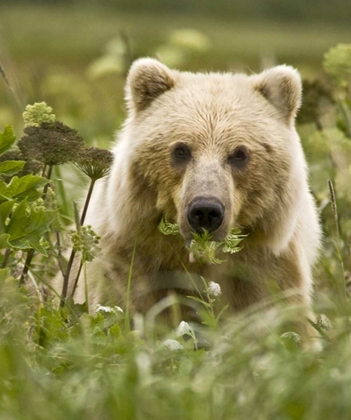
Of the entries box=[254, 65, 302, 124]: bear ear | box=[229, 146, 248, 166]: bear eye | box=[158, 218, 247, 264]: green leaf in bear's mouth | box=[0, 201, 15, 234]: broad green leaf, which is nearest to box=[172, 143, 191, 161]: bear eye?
box=[229, 146, 248, 166]: bear eye

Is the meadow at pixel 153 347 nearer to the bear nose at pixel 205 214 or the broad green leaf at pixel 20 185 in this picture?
the broad green leaf at pixel 20 185

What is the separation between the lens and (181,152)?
5.36 m

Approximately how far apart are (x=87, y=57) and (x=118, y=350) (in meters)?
31.9

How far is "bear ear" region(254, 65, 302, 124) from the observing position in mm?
5625

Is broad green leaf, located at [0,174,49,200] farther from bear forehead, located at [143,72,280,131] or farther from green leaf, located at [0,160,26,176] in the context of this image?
bear forehead, located at [143,72,280,131]

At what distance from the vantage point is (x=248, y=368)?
3.31 meters

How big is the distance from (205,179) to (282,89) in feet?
2.79

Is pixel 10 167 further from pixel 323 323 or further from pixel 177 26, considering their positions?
pixel 177 26

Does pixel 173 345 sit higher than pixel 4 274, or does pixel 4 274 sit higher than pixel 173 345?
pixel 4 274

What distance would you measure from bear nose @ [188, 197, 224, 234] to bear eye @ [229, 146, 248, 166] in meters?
0.44

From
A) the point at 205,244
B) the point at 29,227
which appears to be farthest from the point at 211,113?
the point at 29,227

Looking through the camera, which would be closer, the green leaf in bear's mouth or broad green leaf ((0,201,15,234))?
broad green leaf ((0,201,15,234))

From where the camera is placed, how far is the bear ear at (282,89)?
18.5 feet

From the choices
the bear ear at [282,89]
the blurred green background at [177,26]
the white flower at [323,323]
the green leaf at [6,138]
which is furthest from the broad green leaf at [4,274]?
the blurred green background at [177,26]
